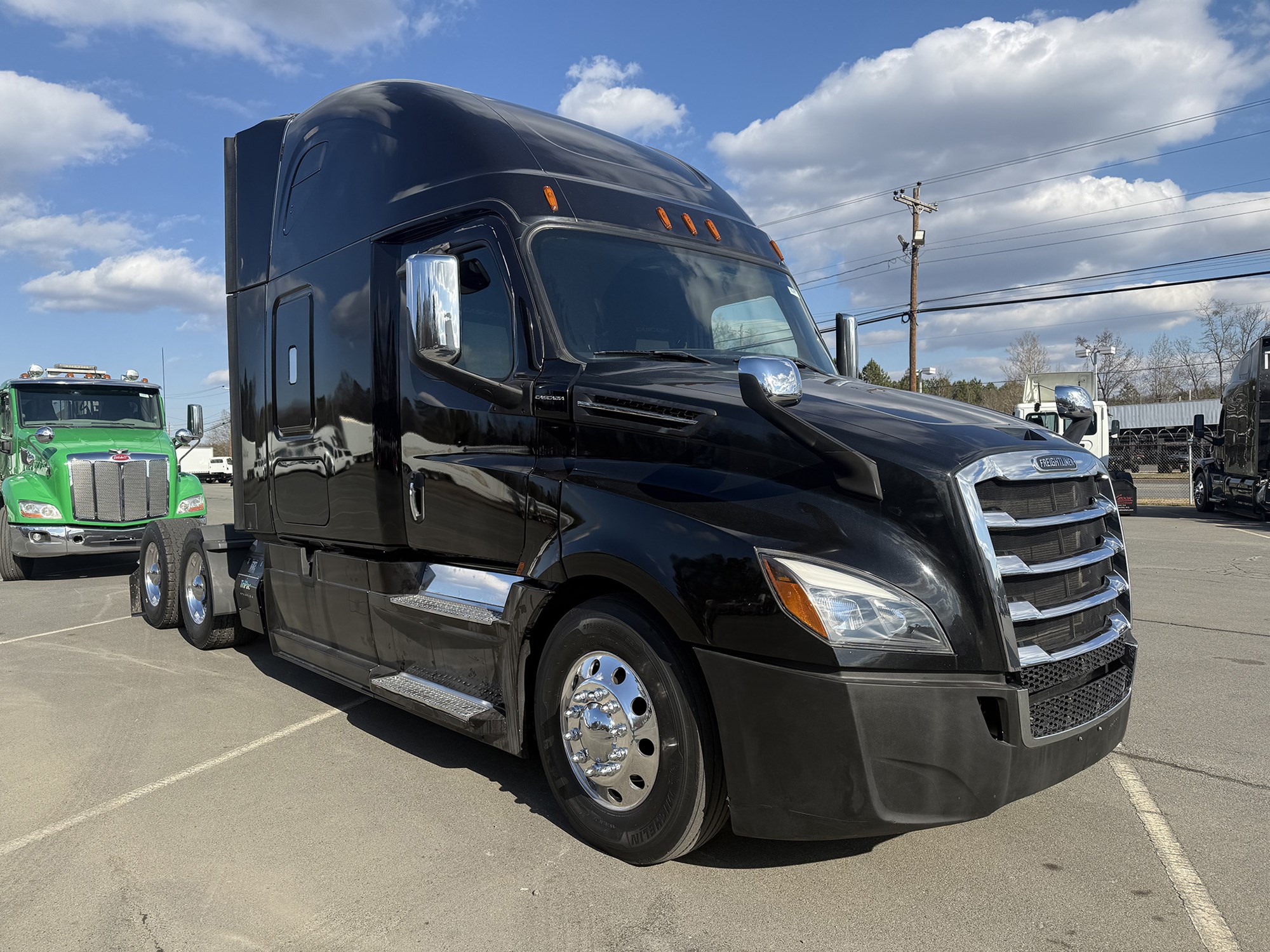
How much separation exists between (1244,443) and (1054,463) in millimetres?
17961

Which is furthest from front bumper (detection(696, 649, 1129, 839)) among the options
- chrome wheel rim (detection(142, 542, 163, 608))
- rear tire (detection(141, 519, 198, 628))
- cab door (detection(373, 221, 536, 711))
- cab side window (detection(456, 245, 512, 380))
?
chrome wheel rim (detection(142, 542, 163, 608))

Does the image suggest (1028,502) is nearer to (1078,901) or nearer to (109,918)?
(1078,901)

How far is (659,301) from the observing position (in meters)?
4.24

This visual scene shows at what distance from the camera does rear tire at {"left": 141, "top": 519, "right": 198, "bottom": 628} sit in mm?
7730

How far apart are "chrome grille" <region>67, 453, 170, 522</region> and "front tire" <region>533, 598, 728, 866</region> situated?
1027 cm

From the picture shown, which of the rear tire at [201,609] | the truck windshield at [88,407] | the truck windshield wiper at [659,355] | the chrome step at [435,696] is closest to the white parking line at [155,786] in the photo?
the chrome step at [435,696]

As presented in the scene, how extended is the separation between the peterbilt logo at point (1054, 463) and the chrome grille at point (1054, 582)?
0.06ft

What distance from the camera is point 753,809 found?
3021mm

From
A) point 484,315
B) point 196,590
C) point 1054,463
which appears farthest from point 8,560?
point 1054,463

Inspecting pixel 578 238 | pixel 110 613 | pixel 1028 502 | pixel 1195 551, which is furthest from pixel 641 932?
pixel 1195 551

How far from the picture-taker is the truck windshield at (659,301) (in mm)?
3980

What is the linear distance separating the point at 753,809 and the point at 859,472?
1.14 meters

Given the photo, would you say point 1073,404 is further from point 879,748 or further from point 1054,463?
point 879,748

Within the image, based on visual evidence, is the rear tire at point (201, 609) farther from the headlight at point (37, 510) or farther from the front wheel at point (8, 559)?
the front wheel at point (8, 559)
